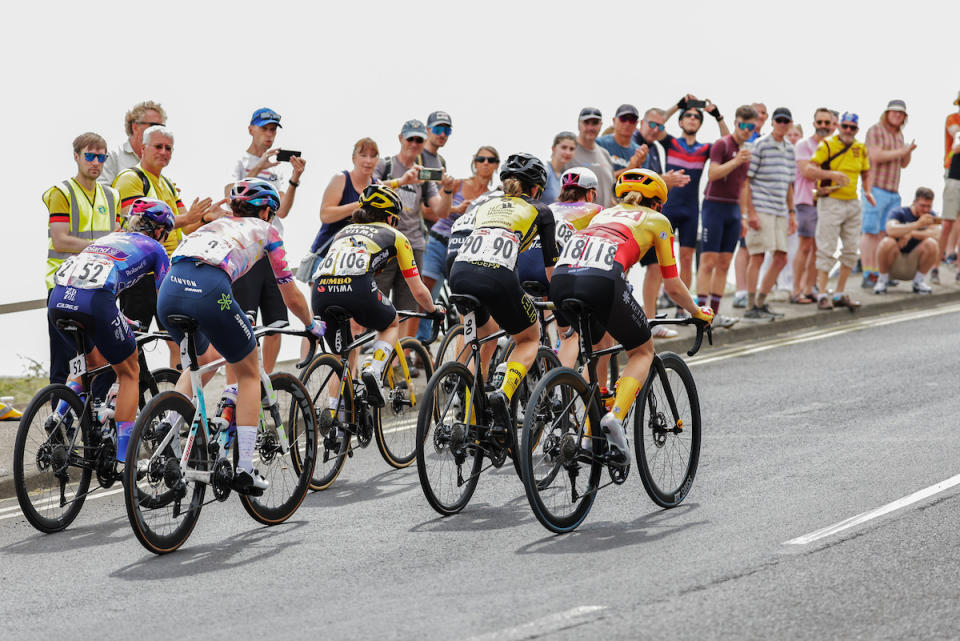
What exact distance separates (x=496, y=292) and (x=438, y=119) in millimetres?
4734

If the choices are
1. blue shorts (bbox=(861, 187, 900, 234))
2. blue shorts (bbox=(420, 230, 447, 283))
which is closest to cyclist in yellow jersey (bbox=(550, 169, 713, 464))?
blue shorts (bbox=(420, 230, 447, 283))

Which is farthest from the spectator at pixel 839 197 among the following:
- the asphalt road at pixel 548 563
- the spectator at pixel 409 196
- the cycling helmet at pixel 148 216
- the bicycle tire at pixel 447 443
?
the cycling helmet at pixel 148 216

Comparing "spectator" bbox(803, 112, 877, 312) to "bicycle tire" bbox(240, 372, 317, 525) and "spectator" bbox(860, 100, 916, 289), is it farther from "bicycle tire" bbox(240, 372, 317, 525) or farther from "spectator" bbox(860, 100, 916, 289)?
"bicycle tire" bbox(240, 372, 317, 525)

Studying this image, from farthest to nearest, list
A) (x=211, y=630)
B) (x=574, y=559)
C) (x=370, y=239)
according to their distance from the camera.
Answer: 1. (x=370, y=239)
2. (x=574, y=559)
3. (x=211, y=630)

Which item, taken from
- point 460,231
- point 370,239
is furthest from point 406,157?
point 370,239

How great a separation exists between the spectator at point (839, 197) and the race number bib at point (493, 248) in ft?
31.2

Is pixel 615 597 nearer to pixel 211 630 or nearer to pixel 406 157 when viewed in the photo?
pixel 211 630

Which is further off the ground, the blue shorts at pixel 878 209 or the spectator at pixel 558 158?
the spectator at pixel 558 158

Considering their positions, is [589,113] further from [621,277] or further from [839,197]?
[621,277]

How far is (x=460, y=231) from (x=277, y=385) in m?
2.31

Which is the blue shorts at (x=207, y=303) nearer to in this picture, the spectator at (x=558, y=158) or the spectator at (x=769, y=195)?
the spectator at (x=558, y=158)

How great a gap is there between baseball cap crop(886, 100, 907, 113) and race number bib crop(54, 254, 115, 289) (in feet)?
43.8

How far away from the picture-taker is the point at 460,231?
10141 millimetres

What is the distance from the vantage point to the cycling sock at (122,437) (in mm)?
8375
